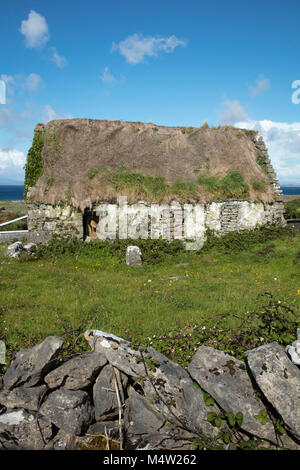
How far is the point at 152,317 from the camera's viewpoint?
7.61 m

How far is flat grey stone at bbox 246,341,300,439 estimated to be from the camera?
4.91 meters

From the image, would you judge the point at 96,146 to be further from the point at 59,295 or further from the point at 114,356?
the point at 114,356

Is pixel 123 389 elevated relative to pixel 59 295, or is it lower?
lower

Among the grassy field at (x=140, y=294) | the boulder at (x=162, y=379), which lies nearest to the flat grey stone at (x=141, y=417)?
the boulder at (x=162, y=379)

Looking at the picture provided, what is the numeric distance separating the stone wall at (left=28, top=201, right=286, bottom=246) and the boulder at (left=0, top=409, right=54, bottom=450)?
36.0 feet

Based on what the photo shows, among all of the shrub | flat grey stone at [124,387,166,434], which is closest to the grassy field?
flat grey stone at [124,387,166,434]

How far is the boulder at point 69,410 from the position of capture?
5.39 m

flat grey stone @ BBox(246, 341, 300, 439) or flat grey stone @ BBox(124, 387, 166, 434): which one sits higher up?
flat grey stone @ BBox(246, 341, 300, 439)

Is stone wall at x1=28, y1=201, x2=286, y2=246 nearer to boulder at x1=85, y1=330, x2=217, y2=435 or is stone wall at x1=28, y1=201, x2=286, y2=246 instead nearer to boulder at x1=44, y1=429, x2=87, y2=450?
boulder at x1=85, y1=330, x2=217, y2=435

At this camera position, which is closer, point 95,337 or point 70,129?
point 95,337

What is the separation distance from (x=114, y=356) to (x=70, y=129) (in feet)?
48.8
